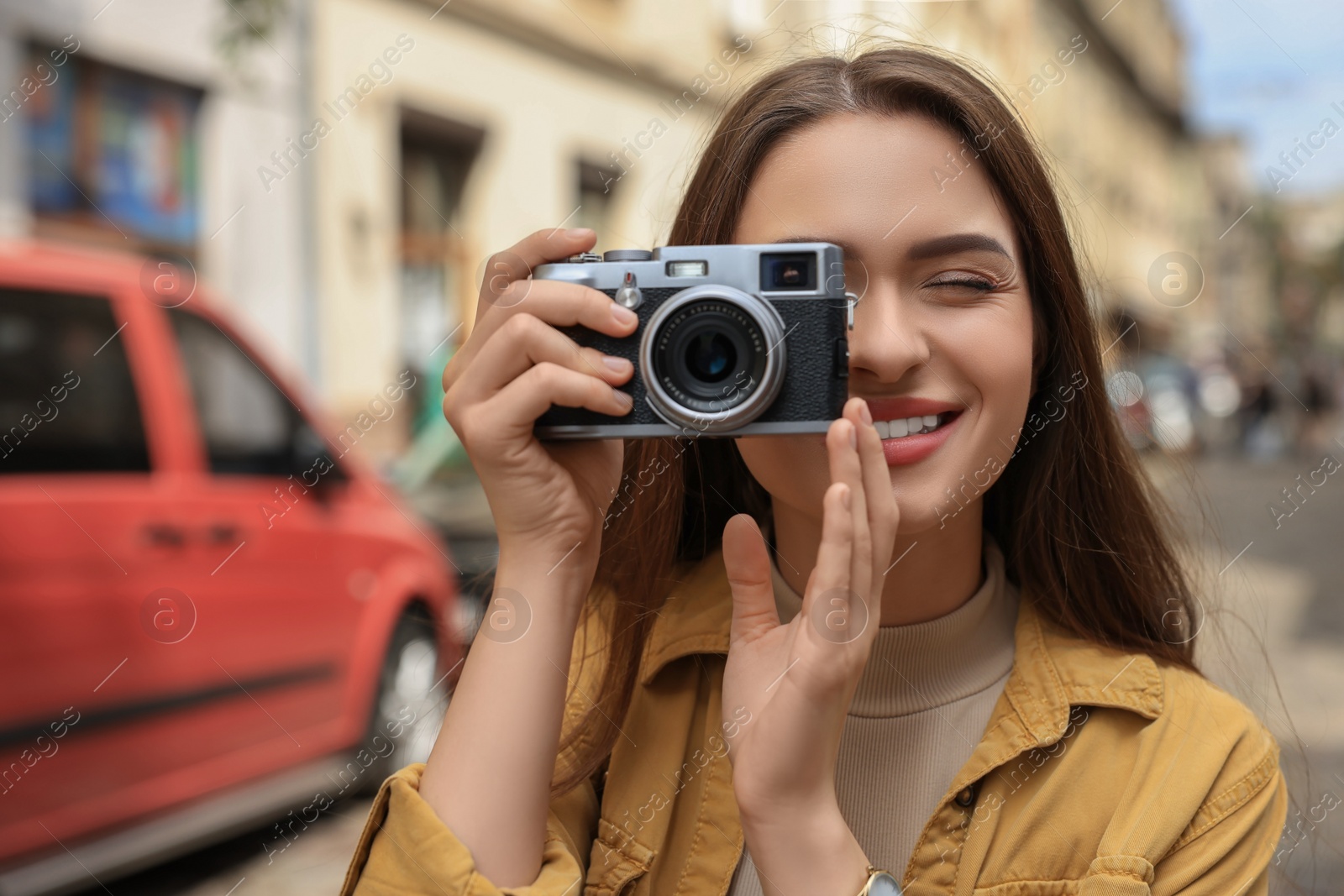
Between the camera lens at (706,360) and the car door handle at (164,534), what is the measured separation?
7.95 ft

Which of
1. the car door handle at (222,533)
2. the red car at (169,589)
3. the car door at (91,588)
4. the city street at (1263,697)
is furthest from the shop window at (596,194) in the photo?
the car door at (91,588)

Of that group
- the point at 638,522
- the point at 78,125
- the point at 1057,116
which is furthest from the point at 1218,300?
the point at 638,522

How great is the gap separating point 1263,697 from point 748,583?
95 centimetres

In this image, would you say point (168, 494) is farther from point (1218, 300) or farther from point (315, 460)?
point (1218, 300)

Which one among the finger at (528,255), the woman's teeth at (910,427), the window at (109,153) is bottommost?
the woman's teeth at (910,427)

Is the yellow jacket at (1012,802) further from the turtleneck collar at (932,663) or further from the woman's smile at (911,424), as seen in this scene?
the woman's smile at (911,424)

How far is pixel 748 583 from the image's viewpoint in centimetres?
142

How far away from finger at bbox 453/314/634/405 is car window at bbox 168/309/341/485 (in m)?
2.53

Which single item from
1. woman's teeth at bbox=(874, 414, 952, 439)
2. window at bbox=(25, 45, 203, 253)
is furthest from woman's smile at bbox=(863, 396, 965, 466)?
window at bbox=(25, 45, 203, 253)

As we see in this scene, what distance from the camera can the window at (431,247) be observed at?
10.5 meters

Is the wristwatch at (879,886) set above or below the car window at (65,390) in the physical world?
below

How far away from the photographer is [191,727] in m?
3.59

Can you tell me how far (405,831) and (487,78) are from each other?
1018 centimetres

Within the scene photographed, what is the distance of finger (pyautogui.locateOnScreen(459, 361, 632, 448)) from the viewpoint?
4.76ft
